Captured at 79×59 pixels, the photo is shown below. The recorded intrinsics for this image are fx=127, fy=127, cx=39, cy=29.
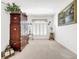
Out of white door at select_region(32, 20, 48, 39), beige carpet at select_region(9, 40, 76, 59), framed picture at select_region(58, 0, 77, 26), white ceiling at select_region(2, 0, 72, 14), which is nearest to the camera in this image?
beige carpet at select_region(9, 40, 76, 59)

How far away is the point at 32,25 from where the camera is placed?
13.4 metres

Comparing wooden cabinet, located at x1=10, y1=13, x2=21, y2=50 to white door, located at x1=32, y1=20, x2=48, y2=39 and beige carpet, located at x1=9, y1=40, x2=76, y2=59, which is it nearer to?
beige carpet, located at x1=9, y1=40, x2=76, y2=59

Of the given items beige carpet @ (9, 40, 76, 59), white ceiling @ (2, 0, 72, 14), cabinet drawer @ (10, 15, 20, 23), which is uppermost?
white ceiling @ (2, 0, 72, 14)

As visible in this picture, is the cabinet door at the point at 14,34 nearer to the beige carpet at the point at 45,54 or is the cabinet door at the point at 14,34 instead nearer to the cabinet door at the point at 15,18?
the cabinet door at the point at 15,18

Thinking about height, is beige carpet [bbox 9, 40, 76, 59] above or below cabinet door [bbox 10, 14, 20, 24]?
below

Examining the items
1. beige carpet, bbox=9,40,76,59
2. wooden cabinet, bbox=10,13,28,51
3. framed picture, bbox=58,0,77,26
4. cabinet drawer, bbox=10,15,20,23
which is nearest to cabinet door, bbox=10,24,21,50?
wooden cabinet, bbox=10,13,28,51

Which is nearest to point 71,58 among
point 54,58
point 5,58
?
point 54,58

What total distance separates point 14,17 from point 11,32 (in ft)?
2.34

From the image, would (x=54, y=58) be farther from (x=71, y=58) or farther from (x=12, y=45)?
(x=12, y=45)

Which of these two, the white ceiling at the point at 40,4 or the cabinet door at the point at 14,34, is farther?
the white ceiling at the point at 40,4

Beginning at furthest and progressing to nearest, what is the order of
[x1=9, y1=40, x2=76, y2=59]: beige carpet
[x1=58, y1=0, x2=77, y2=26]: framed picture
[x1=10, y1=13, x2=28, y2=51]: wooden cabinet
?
[x1=10, y1=13, x2=28, y2=51]: wooden cabinet → [x1=58, y1=0, x2=77, y2=26]: framed picture → [x1=9, y1=40, x2=76, y2=59]: beige carpet

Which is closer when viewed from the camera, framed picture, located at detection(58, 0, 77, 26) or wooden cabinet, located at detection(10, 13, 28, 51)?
framed picture, located at detection(58, 0, 77, 26)

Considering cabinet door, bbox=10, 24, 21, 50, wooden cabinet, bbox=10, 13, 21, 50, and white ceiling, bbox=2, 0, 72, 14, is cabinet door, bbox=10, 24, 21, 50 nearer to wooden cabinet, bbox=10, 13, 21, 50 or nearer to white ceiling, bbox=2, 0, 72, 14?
wooden cabinet, bbox=10, 13, 21, 50

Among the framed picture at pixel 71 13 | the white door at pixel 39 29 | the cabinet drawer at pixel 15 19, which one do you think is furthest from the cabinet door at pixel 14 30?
the white door at pixel 39 29
